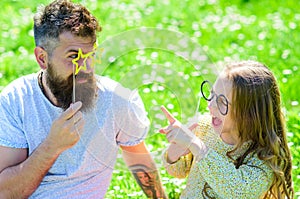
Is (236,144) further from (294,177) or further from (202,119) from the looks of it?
(294,177)

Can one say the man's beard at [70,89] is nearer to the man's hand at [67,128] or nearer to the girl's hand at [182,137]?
the man's hand at [67,128]

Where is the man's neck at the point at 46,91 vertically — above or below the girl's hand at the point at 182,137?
above

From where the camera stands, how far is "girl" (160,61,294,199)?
289 cm

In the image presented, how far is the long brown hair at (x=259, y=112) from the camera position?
289cm

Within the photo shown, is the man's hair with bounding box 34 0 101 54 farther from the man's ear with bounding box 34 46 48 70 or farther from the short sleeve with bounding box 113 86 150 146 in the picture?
the short sleeve with bounding box 113 86 150 146

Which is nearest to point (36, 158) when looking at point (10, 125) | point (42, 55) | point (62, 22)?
point (10, 125)

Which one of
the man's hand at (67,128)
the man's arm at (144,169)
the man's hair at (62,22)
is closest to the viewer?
the man's hand at (67,128)

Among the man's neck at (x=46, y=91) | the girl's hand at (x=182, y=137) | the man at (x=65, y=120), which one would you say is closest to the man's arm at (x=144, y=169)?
the man at (x=65, y=120)

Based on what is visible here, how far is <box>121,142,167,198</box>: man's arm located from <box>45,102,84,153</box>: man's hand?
39 centimetres

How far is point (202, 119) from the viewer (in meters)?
3.17

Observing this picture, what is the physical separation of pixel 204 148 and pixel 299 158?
1.18 m

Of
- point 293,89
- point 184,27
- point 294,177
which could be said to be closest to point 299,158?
point 294,177

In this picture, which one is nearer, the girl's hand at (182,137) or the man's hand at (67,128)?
the girl's hand at (182,137)

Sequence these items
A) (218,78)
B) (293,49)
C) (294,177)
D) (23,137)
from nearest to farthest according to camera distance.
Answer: (218,78) → (23,137) → (294,177) → (293,49)
